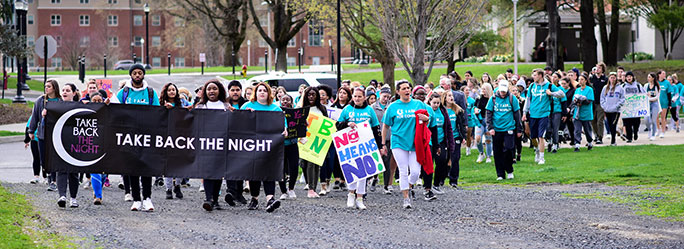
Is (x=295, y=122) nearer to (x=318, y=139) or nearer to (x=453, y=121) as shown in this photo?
(x=318, y=139)

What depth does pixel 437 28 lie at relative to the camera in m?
28.6

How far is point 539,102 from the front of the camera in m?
19.3

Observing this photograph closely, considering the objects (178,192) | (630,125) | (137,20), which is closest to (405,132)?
(178,192)

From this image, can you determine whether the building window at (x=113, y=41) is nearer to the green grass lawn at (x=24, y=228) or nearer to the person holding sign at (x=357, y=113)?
the person holding sign at (x=357, y=113)

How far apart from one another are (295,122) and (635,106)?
12380 mm

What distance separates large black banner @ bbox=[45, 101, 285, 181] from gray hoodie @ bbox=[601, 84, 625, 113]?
40.7 ft

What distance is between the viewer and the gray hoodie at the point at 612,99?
73.8 ft

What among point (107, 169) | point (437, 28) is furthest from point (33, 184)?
point (437, 28)

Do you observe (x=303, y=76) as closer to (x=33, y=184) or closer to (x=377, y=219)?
(x=33, y=184)

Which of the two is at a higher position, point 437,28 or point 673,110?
point 437,28

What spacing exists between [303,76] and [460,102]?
689 inches

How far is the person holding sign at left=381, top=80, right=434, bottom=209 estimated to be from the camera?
1235 cm

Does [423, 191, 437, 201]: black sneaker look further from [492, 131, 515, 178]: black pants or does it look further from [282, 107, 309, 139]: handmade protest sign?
[492, 131, 515, 178]: black pants

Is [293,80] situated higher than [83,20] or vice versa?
[83,20]
